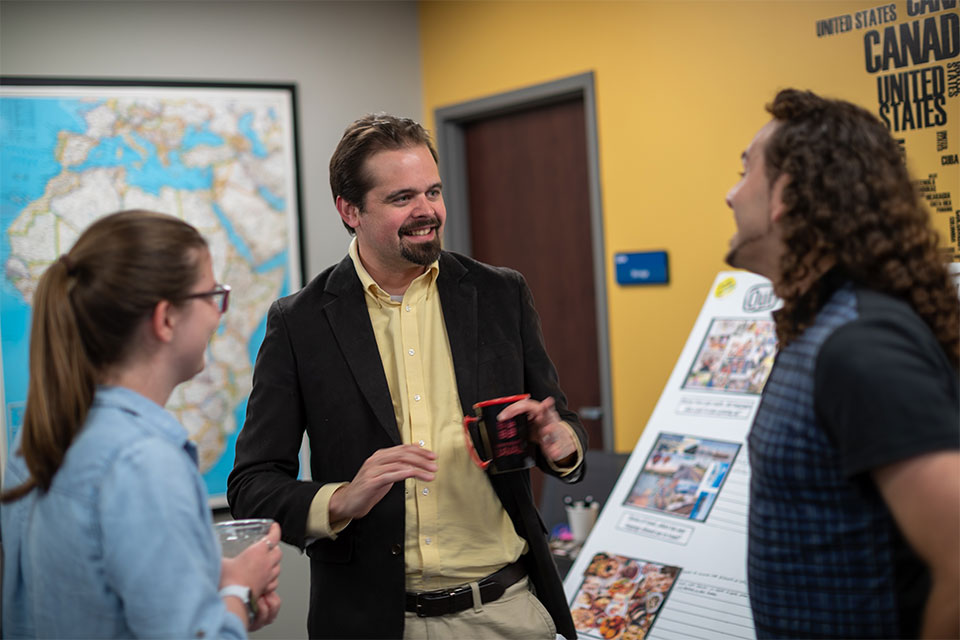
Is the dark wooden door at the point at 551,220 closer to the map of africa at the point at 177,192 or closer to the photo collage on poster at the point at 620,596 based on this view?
the map of africa at the point at 177,192

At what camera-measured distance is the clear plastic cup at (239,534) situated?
1.30 metres

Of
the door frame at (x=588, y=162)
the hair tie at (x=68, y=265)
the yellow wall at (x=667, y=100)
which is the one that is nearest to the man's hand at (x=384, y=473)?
the hair tie at (x=68, y=265)

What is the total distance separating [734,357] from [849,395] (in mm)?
1531

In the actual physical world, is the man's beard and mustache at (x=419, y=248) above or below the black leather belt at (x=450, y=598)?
above

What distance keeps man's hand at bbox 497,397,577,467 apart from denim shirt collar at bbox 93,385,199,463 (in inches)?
27.1

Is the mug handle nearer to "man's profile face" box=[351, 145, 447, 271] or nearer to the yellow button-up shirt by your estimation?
the yellow button-up shirt

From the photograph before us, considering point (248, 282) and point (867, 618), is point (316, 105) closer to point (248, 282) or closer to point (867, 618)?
point (248, 282)

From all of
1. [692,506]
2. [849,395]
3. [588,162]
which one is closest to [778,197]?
[849,395]

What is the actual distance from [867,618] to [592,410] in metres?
2.55

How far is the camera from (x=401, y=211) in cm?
180

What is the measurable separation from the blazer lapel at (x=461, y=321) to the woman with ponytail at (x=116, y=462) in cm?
67

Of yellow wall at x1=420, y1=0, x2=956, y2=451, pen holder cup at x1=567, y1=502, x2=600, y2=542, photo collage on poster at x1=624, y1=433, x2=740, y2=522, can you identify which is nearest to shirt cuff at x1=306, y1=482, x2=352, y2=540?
photo collage on poster at x1=624, y1=433, x2=740, y2=522

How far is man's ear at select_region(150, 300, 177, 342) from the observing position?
1.12 meters

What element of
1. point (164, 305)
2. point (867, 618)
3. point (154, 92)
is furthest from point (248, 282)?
point (867, 618)
